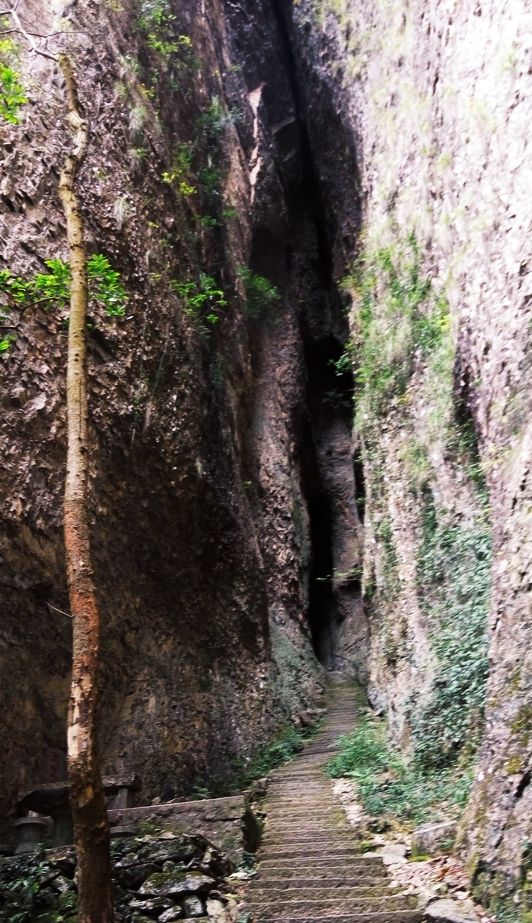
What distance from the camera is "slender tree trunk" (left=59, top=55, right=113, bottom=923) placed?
4082 mm

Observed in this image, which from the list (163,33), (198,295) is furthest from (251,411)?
(163,33)

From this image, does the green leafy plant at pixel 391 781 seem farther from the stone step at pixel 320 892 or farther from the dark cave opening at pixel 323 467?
the dark cave opening at pixel 323 467

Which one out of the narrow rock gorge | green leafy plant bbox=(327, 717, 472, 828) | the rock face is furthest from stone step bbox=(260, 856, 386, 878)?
the rock face

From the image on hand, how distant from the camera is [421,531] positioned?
31.1 feet

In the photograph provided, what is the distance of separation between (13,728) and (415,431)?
→ 6582 mm

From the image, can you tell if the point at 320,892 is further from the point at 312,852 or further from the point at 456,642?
the point at 456,642

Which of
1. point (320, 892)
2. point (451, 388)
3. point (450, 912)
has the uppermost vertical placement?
point (451, 388)

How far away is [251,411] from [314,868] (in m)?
11.5

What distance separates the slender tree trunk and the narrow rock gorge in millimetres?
1724

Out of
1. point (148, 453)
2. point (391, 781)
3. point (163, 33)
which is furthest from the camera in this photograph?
point (163, 33)

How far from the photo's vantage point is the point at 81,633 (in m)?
4.67

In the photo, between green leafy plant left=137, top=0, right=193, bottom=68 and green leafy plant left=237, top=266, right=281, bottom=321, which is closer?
green leafy plant left=137, top=0, right=193, bottom=68

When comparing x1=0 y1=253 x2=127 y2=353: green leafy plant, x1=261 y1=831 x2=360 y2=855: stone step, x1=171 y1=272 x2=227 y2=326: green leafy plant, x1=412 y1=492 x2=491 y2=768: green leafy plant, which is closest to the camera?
x1=0 y1=253 x2=127 y2=353: green leafy plant

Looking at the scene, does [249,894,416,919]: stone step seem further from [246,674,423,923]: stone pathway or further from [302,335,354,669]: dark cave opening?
[302,335,354,669]: dark cave opening
